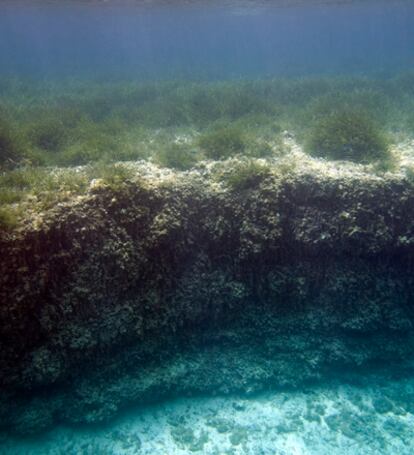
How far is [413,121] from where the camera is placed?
11789 millimetres

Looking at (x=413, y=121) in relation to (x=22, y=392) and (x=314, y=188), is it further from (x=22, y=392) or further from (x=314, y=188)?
(x=22, y=392)

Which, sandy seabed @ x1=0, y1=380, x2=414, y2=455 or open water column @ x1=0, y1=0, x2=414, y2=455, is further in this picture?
sandy seabed @ x1=0, y1=380, x2=414, y2=455

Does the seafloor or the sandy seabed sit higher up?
the seafloor

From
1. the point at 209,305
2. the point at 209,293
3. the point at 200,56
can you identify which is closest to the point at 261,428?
the point at 209,305

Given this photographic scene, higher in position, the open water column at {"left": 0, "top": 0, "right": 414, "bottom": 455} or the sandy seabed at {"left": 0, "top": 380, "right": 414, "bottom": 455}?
the open water column at {"left": 0, "top": 0, "right": 414, "bottom": 455}

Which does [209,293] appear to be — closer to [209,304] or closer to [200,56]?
[209,304]

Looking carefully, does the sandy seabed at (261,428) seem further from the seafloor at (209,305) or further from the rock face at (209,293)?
the rock face at (209,293)

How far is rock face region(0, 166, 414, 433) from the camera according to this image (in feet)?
20.6

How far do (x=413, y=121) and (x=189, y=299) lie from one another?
406 inches

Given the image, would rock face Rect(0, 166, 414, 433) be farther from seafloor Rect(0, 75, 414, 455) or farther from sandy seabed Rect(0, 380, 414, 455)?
sandy seabed Rect(0, 380, 414, 455)

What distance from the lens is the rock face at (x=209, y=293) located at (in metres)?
6.27

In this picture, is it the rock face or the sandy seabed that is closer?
the rock face

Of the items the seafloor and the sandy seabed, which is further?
the sandy seabed

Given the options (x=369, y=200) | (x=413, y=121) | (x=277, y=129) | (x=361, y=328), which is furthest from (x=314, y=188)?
(x=413, y=121)
